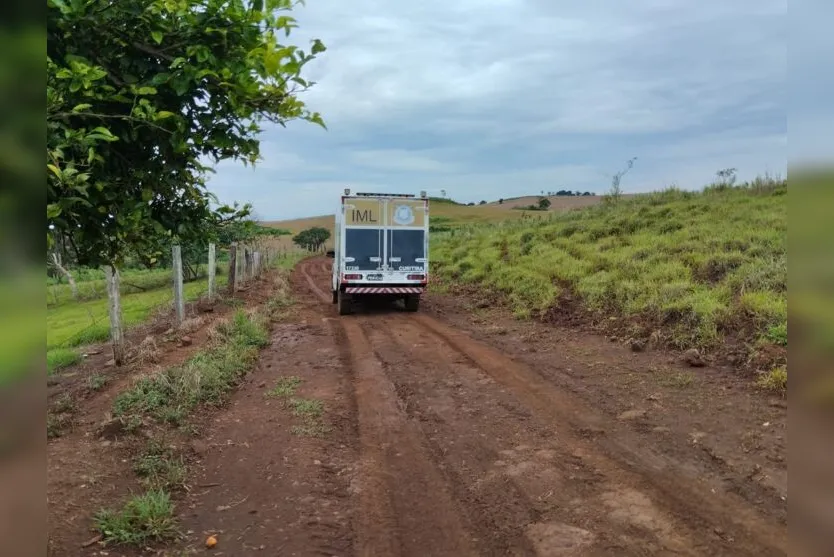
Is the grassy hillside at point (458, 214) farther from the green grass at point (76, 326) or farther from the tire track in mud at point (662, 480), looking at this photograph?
the tire track in mud at point (662, 480)

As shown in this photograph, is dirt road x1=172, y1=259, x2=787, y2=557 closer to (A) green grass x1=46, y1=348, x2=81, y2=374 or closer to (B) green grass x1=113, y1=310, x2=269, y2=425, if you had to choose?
(B) green grass x1=113, y1=310, x2=269, y2=425

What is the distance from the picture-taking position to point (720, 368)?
753 cm

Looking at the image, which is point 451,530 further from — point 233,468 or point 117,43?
point 117,43

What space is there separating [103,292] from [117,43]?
2726cm

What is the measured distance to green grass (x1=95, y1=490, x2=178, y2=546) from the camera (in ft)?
12.8

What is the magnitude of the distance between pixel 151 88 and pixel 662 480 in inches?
186

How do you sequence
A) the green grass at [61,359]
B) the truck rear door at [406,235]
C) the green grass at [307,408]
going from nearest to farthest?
the green grass at [307,408]
the green grass at [61,359]
the truck rear door at [406,235]

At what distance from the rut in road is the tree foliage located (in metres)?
77.0

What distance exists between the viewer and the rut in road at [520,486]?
3928 mm

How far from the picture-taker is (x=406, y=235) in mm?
14711

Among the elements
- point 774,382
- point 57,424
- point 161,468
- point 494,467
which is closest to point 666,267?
point 774,382

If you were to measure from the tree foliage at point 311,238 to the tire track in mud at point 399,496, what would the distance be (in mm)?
77208

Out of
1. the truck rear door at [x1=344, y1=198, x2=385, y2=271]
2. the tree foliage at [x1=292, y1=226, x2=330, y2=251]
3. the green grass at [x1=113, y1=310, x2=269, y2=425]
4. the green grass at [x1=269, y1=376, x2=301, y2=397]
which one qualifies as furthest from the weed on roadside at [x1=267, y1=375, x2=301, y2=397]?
the tree foliage at [x1=292, y1=226, x2=330, y2=251]

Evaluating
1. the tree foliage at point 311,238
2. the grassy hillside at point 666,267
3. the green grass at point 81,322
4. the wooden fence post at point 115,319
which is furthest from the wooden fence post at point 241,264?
the tree foliage at point 311,238
